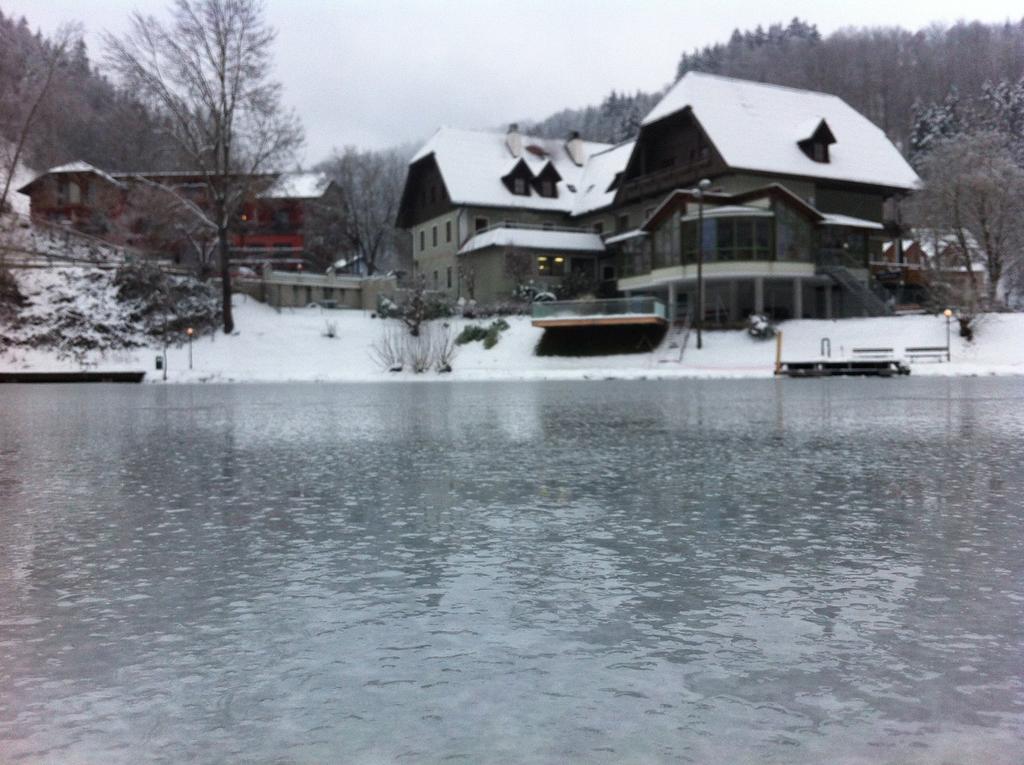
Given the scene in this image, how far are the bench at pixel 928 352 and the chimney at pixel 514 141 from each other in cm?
3700

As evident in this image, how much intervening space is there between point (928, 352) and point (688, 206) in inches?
574

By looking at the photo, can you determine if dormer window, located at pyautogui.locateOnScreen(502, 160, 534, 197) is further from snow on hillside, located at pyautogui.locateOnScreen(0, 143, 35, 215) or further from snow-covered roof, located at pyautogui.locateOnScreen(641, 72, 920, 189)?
snow on hillside, located at pyautogui.locateOnScreen(0, 143, 35, 215)

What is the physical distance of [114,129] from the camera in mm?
70625

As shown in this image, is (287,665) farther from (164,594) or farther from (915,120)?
(915,120)

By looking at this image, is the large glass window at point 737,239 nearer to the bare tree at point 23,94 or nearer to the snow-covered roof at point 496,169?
the snow-covered roof at point 496,169

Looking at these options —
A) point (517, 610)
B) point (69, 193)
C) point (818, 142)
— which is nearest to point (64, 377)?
point (69, 193)

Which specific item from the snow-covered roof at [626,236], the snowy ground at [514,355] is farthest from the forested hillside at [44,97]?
the snow-covered roof at [626,236]

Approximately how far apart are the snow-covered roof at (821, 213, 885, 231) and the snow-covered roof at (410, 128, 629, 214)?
632 inches

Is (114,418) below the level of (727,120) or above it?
below

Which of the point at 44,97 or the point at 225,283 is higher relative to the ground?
the point at 44,97

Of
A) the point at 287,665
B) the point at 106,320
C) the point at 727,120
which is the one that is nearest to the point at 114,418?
the point at 287,665

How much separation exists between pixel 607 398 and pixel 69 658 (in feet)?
58.2

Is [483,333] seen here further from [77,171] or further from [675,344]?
[77,171]

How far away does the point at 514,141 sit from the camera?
6469 centimetres
